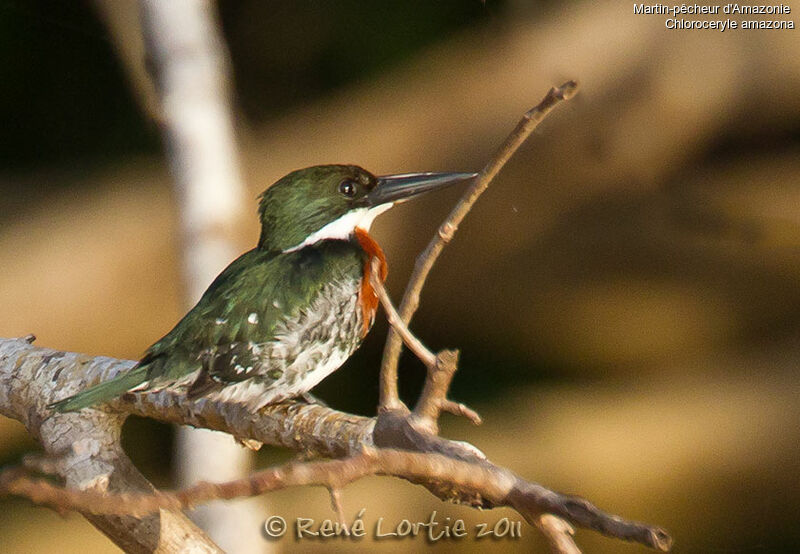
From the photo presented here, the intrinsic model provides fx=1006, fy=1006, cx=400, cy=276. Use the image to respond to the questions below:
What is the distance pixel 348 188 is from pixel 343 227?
2.0 inches

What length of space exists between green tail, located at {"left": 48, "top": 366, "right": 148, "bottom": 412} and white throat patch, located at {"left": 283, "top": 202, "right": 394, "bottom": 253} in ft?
0.84

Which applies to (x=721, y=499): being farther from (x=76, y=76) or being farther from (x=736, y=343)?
(x=76, y=76)

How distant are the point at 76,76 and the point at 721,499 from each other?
6.06ft

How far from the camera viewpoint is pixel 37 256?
2229 mm

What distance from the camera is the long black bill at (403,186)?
3.96 ft

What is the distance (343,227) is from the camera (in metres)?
1.28

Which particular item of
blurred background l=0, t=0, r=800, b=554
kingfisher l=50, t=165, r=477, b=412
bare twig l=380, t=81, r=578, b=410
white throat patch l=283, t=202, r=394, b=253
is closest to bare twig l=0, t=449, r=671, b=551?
bare twig l=380, t=81, r=578, b=410

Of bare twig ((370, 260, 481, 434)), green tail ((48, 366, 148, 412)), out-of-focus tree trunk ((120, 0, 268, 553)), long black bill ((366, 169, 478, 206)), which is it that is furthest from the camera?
out-of-focus tree trunk ((120, 0, 268, 553))

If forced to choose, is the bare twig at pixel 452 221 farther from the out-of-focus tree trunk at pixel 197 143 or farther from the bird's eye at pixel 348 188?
the out-of-focus tree trunk at pixel 197 143

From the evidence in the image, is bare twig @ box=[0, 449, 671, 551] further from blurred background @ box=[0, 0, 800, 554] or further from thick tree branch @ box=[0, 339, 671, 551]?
blurred background @ box=[0, 0, 800, 554]

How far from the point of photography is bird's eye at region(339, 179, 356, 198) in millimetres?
1265

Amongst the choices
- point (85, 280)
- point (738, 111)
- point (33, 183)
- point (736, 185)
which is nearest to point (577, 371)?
point (736, 185)

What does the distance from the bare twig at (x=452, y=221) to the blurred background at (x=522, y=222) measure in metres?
1.12

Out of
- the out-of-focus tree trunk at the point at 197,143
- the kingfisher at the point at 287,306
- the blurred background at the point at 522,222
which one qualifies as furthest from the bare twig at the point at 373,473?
the blurred background at the point at 522,222
